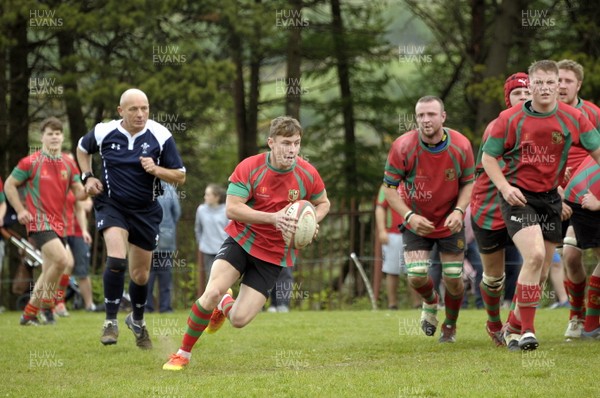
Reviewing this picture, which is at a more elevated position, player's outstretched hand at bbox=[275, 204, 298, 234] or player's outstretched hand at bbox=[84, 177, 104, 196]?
player's outstretched hand at bbox=[84, 177, 104, 196]

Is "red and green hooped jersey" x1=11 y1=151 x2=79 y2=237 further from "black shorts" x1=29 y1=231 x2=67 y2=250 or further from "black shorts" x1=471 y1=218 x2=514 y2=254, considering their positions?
"black shorts" x1=471 y1=218 x2=514 y2=254

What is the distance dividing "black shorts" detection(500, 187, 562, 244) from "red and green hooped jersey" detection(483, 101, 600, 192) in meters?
0.08

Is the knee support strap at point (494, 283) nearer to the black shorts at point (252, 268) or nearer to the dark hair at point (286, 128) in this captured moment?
the black shorts at point (252, 268)

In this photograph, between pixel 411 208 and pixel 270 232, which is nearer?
pixel 270 232

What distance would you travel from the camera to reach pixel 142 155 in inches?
379

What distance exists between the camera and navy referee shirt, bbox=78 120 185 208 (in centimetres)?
961

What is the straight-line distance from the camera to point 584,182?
9516mm

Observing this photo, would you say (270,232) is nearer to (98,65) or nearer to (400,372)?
(400,372)

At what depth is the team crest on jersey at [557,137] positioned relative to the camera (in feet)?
27.9

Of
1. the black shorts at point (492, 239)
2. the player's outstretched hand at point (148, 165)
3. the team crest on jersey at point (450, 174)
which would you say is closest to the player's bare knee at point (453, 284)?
the black shorts at point (492, 239)

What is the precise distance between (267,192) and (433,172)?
1794 millimetres

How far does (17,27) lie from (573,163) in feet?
44.8

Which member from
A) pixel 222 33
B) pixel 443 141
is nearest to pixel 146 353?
pixel 443 141

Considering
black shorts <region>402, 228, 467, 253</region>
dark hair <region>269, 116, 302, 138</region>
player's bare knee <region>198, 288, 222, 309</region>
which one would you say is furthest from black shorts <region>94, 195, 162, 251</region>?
black shorts <region>402, 228, 467, 253</region>
